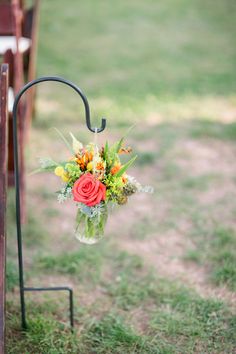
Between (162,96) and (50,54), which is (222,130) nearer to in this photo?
(162,96)

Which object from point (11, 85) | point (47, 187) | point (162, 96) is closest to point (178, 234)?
point (47, 187)

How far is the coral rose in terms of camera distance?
200 cm

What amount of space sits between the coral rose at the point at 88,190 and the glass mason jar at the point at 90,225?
12 centimetres

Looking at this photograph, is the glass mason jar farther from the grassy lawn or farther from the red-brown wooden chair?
the red-brown wooden chair

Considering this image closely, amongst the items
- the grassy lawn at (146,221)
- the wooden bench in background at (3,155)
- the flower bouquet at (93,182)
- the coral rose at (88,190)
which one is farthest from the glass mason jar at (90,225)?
the grassy lawn at (146,221)

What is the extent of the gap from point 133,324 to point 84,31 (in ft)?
23.8

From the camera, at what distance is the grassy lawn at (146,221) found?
2637 mm

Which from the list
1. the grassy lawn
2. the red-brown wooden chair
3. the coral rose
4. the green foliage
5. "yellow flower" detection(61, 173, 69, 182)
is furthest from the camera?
the red-brown wooden chair

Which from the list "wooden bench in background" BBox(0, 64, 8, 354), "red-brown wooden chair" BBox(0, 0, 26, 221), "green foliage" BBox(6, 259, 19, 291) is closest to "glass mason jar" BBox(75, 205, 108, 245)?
"wooden bench in background" BBox(0, 64, 8, 354)

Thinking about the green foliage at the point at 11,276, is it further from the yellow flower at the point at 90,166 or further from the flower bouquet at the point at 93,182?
the yellow flower at the point at 90,166

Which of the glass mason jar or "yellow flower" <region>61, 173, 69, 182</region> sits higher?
"yellow flower" <region>61, 173, 69, 182</region>

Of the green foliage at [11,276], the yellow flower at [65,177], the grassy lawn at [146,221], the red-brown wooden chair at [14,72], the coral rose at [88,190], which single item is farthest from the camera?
the red-brown wooden chair at [14,72]

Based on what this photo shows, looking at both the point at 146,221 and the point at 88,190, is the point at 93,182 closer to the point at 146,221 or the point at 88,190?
the point at 88,190

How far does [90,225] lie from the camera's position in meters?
2.19
